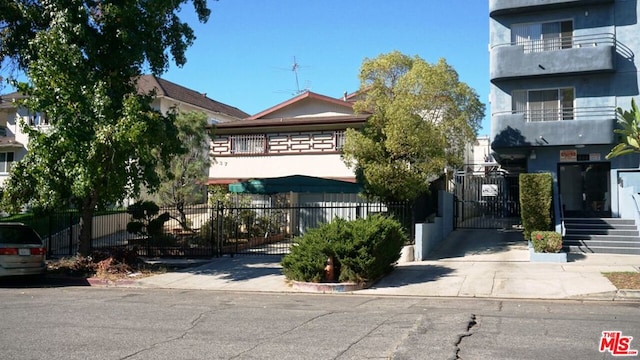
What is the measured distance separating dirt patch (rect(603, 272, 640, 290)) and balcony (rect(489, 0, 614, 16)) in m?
11.3

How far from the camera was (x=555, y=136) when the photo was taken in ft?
65.3

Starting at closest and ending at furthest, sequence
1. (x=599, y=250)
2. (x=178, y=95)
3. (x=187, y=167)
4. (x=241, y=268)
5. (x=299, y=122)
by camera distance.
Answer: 1. (x=241, y=268)
2. (x=599, y=250)
3. (x=187, y=167)
4. (x=299, y=122)
5. (x=178, y=95)

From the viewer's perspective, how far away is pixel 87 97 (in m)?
14.1

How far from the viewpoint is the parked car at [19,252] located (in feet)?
45.3

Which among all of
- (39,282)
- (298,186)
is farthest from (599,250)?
(39,282)

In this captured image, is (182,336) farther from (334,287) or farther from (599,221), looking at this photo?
(599,221)

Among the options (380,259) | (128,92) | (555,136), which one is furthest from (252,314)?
(555,136)

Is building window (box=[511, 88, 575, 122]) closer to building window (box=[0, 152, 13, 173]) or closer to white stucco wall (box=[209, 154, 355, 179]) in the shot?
white stucco wall (box=[209, 154, 355, 179])

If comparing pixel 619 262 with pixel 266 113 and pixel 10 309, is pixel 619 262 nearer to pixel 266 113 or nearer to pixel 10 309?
pixel 10 309

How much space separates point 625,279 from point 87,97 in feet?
43.8

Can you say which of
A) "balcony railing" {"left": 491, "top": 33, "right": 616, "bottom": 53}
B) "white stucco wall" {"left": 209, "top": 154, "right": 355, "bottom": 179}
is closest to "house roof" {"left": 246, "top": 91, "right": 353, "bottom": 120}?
"white stucco wall" {"left": 209, "top": 154, "right": 355, "bottom": 179}

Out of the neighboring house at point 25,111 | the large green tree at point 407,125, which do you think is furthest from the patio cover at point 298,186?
the neighboring house at point 25,111

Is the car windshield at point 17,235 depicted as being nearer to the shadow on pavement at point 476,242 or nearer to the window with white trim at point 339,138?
the shadow on pavement at point 476,242

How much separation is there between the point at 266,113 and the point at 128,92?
12797mm
